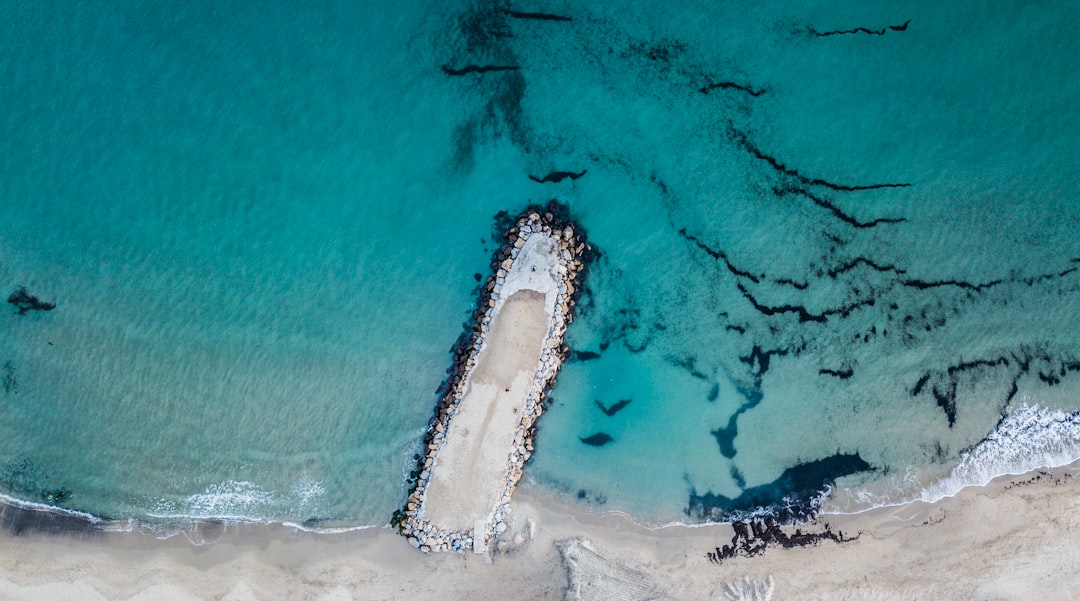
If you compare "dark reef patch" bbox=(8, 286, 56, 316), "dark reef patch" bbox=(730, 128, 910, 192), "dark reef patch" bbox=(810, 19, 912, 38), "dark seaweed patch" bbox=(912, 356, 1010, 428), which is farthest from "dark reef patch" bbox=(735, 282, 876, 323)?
"dark reef patch" bbox=(8, 286, 56, 316)

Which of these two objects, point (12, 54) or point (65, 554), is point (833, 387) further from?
point (12, 54)

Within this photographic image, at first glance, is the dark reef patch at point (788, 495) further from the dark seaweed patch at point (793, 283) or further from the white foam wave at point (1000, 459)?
the dark seaweed patch at point (793, 283)

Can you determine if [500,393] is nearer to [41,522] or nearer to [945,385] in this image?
[945,385]

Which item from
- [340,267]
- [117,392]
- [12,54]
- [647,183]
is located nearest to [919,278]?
[647,183]

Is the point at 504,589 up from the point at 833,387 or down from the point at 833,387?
down

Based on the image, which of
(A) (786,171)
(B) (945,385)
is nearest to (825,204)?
(A) (786,171)

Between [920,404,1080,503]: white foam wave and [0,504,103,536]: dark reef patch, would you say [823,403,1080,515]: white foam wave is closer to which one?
[920,404,1080,503]: white foam wave

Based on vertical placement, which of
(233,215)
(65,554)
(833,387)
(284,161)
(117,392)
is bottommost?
(65,554)
